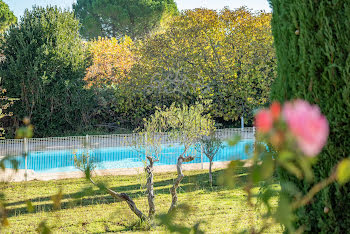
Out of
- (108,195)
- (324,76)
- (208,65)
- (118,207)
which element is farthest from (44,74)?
(324,76)

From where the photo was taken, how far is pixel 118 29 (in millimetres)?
25391

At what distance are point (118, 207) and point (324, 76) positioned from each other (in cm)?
400

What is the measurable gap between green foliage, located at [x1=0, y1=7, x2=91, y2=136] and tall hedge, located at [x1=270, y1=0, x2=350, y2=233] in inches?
526

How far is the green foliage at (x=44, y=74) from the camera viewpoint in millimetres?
14773

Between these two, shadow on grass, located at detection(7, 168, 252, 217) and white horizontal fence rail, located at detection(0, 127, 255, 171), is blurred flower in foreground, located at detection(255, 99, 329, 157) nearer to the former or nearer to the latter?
shadow on grass, located at detection(7, 168, 252, 217)

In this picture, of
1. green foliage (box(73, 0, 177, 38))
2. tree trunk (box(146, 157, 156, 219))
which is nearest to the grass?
tree trunk (box(146, 157, 156, 219))

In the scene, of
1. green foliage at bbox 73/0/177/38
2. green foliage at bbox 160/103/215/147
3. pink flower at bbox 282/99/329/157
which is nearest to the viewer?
pink flower at bbox 282/99/329/157

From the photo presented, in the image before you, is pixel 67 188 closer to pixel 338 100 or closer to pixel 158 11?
pixel 338 100

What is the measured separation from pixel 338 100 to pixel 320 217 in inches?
31.0

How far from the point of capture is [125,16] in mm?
24219

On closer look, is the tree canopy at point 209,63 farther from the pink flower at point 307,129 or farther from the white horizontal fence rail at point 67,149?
the pink flower at point 307,129

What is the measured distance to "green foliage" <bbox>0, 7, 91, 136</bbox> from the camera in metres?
14.8

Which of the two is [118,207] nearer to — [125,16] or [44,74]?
[44,74]

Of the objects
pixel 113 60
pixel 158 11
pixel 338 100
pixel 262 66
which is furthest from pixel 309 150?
pixel 158 11
